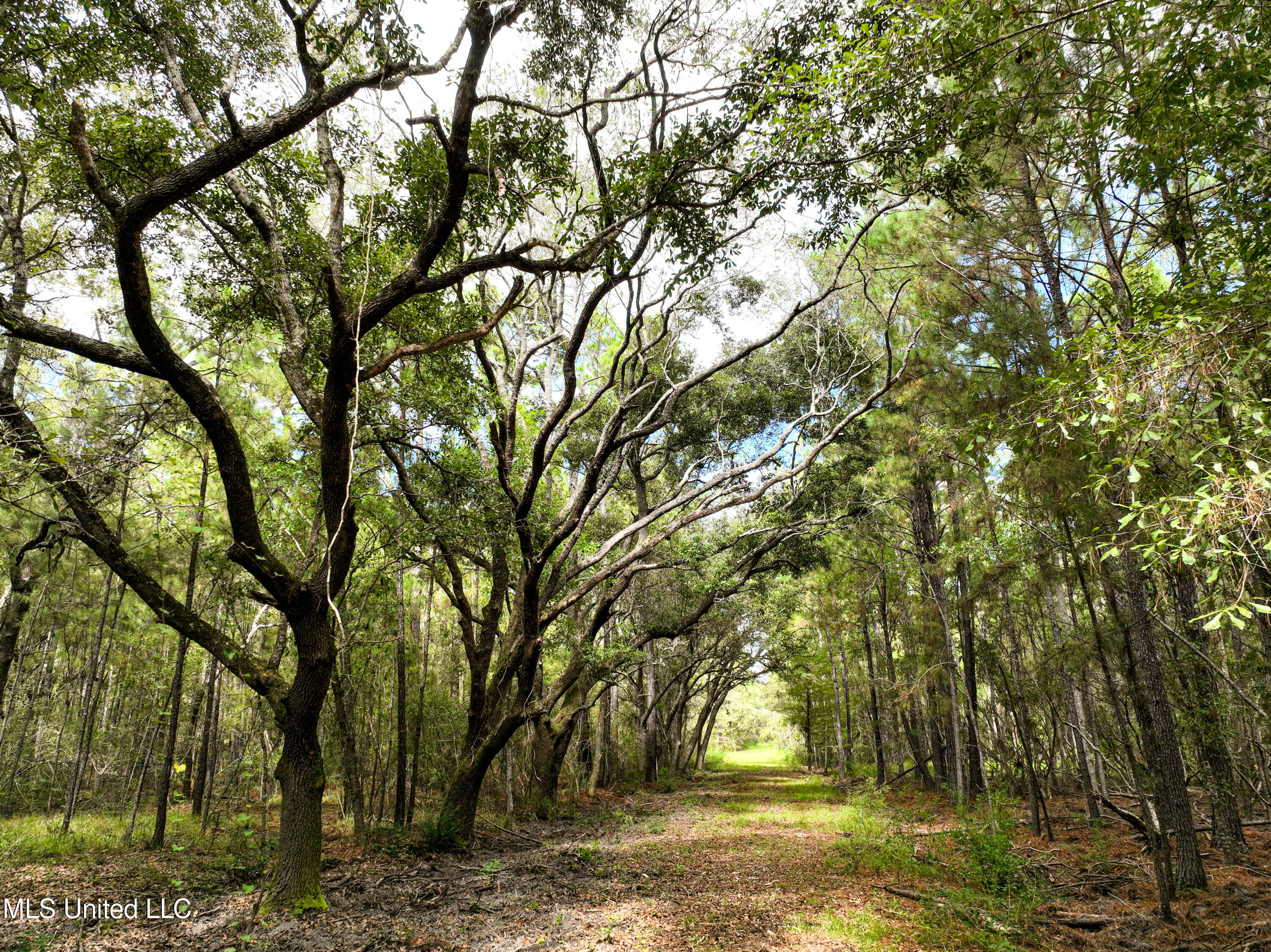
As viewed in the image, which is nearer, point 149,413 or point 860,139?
point 860,139

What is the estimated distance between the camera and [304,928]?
4684 mm

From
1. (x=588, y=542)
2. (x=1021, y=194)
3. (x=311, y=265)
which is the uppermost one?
(x=1021, y=194)

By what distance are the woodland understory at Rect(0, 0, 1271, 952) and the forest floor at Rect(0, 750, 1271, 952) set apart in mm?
114

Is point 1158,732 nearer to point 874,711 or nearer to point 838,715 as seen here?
point 874,711

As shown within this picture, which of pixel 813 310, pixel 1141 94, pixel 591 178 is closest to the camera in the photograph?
pixel 1141 94

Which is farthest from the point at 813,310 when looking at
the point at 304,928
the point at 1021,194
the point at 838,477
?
the point at 304,928

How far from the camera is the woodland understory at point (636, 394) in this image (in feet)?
12.4

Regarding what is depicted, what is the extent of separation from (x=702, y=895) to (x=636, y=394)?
5.63 meters

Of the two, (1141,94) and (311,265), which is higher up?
(311,265)

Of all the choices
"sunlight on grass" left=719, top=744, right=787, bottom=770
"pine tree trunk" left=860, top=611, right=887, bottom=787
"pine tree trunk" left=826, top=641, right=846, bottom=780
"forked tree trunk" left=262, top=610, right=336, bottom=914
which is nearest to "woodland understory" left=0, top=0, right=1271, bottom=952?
"forked tree trunk" left=262, top=610, right=336, bottom=914

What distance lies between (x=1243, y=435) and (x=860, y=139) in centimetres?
359

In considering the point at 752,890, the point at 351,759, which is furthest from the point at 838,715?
the point at 351,759

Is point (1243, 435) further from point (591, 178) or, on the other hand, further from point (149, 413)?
point (149, 413)

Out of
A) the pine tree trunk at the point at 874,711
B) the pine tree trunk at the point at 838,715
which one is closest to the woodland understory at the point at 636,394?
the pine tree trunk at the point at 874,711
